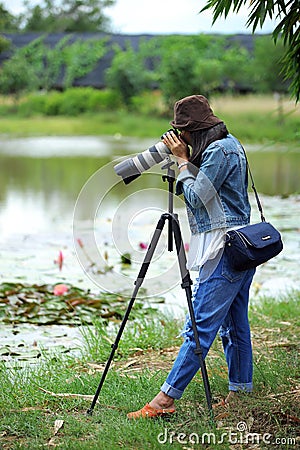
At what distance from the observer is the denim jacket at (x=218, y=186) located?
3195mm

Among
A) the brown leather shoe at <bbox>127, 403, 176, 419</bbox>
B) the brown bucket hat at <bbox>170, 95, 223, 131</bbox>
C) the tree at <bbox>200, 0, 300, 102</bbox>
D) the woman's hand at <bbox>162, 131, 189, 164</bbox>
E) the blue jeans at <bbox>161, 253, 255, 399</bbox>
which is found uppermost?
the tree at <bbox>200, 0, 300, 102</bbox>

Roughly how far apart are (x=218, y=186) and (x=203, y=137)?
22cm

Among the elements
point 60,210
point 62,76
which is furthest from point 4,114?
point 60,210

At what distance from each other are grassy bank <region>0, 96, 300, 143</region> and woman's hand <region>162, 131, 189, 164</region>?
1758 cm

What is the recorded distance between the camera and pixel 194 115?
128 inches

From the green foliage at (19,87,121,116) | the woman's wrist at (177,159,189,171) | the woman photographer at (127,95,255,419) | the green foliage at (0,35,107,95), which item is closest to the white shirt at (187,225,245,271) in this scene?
the woman photographer at (127,95,255,419)

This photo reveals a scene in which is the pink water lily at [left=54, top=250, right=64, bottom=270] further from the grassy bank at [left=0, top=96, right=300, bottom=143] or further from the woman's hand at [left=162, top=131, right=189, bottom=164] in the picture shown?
the grassy bank at [left=0, top=96, right=300, bottom=143]

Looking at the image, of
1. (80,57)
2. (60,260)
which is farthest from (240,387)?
(80,57)

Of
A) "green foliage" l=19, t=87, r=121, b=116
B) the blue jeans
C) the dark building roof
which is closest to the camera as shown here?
the blue jeans

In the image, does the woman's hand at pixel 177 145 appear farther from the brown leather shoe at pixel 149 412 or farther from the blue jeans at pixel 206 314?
the brown leather shoe at pixel 149 412

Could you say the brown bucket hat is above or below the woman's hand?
above

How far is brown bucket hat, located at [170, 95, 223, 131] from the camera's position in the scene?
10.7 feet

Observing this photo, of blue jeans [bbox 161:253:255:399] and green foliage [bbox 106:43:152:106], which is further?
green foliage [bbox 106:43:152:106]

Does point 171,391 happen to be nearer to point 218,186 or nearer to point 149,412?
point 149,412
